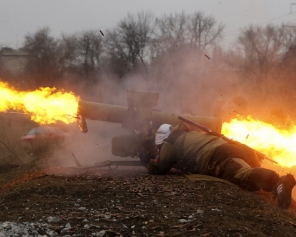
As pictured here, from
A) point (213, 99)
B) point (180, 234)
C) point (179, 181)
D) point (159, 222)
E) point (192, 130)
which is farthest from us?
point (213, 99)

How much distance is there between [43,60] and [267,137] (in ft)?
75.5

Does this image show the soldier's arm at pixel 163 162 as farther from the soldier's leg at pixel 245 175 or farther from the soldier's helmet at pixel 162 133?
the soldier's leg at pixel 245 175

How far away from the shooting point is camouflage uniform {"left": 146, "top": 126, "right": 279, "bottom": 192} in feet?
25.9

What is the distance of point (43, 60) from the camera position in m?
31.8

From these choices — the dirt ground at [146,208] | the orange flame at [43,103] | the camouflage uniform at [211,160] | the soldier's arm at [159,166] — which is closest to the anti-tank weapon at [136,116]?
the orange flame at [43,103]

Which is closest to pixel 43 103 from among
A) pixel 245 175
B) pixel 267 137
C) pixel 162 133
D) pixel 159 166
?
pixel 162 133

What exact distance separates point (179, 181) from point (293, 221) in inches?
101

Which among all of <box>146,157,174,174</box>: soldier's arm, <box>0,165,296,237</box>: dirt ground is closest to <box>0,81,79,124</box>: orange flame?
<box>146,157,174,174</box>: soldier's arm

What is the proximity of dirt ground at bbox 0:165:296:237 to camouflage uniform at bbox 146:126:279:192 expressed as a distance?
31cm

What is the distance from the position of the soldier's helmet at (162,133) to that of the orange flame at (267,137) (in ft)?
7.40

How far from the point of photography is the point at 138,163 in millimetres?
11602

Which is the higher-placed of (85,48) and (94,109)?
(85,48)

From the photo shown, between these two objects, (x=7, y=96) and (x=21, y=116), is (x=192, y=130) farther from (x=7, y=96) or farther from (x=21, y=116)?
(x=21, y=116)

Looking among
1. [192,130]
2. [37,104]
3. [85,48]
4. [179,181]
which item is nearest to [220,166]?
[179,181]
